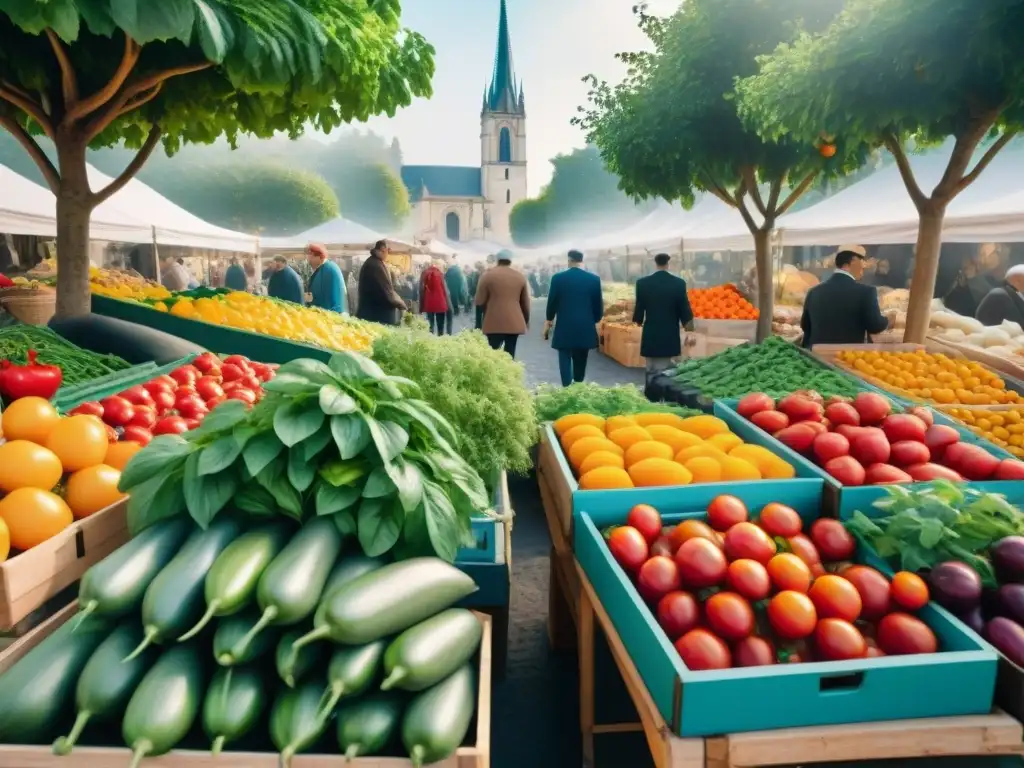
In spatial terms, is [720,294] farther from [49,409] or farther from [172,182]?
[172,182]

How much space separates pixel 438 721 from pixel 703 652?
0.68 metres

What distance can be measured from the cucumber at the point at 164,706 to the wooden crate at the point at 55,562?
50 centimetres

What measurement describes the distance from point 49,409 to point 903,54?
4993 millimetres

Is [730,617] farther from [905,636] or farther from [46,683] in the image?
[46,683]

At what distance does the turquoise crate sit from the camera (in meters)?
1.61

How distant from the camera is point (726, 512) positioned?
7.64 ft

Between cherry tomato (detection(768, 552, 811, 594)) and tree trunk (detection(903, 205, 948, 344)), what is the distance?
483 cm

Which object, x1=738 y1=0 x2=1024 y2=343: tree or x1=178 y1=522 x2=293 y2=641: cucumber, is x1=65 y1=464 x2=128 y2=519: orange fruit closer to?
x1=178 y1=522 x2=293 y2=641: cucumber

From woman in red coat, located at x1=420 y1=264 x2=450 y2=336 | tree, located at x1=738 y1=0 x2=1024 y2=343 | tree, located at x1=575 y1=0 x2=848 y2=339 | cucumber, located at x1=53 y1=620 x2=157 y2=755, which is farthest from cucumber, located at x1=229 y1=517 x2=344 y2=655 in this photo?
woman in red coat, located at x1=420 y1=264 x2=450 y2=336

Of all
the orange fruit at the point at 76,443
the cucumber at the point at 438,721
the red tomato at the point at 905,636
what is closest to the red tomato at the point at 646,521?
the red tomato at the point at 905,636

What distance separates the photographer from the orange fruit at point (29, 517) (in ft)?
6.51

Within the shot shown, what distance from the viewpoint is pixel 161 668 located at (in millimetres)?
1544

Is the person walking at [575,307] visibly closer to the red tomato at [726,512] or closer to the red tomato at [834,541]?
the red tomato at [726,512]

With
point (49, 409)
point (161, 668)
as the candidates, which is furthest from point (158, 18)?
point (161, 668)
